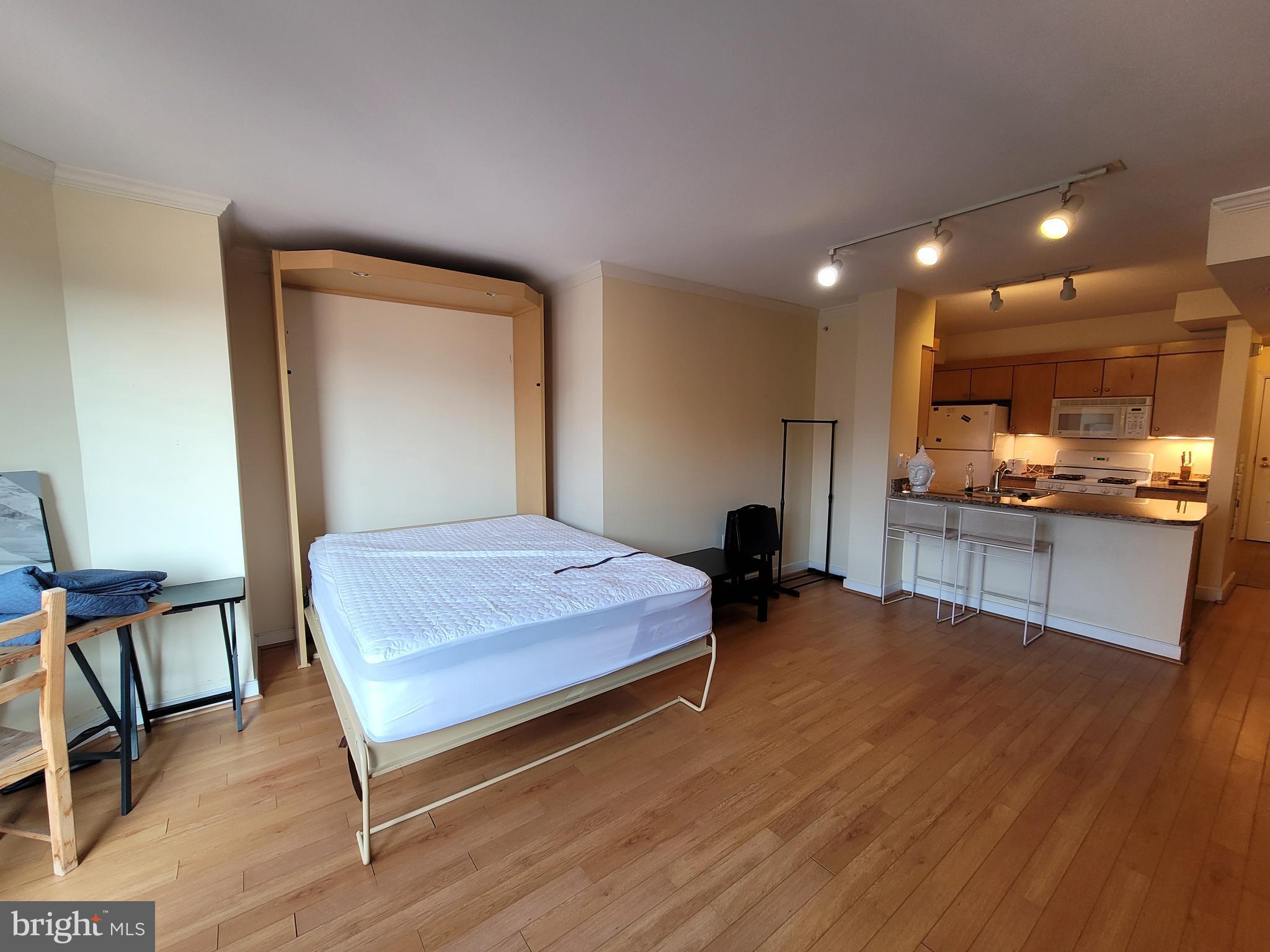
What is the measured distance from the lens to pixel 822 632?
11.4 ft

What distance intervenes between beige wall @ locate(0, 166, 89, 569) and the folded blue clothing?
1.00ft

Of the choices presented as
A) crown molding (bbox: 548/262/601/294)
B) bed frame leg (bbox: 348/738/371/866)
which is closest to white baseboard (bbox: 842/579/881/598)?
crown molding (bbox: 548/262/601/294)

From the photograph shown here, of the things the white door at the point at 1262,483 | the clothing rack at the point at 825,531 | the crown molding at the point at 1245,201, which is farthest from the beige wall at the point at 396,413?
the white door at the point at 1262,483

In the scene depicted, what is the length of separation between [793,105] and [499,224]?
65.9 inches

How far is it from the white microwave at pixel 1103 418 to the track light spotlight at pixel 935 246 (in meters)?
3.80

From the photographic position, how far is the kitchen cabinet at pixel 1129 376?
463 cm

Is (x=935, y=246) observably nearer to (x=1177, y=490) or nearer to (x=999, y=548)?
(x=999, y=548)

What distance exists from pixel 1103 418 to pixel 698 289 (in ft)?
14.7

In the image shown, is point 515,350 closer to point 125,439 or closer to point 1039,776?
point 125,439

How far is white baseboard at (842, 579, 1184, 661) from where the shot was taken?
10.2ft

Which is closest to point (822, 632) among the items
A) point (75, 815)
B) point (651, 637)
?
point (651, 637)

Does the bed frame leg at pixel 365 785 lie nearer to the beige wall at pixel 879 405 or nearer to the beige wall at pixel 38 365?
the beige wall at pixel 38 365

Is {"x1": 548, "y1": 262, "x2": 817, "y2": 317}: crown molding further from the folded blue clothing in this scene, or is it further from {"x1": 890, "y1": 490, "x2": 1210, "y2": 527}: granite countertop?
the folded blue clothing

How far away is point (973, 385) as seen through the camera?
5844mm
